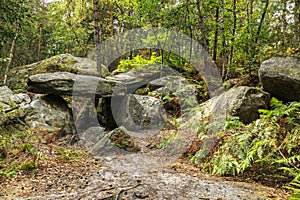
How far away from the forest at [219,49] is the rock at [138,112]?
2.01 ft

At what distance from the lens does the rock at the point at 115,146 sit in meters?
5.72

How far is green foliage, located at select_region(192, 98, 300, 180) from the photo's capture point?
11.9 feet

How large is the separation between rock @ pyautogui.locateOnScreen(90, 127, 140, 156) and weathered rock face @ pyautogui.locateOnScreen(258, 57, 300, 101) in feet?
12.1

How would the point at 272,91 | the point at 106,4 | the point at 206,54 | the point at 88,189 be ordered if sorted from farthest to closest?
the point at 106,4 → the point at 206,54 → the point at 272,91 → the point at 88,189

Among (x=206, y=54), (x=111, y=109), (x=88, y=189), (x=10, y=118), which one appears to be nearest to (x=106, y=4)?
(x=206, y=54)

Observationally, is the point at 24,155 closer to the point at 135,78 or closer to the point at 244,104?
the point at 244,104

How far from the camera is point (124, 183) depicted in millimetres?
3471

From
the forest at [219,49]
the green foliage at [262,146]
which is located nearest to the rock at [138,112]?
the forest at [219,49]

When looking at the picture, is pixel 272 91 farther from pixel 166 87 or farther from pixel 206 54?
pixel 206 54

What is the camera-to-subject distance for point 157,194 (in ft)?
10.0

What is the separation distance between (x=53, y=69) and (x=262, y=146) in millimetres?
8491

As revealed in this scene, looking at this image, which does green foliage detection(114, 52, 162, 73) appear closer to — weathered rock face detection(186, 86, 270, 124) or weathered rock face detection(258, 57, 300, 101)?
weathered rock face detection(186, 86, 270, 124)

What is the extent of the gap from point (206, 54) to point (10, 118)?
812 centimetres

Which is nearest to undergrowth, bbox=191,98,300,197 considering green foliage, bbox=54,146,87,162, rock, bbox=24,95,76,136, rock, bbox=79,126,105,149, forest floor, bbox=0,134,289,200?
forest floor, bbox=0,134,289,200
